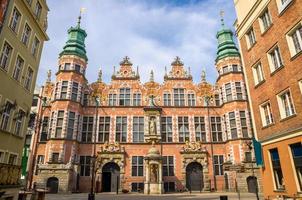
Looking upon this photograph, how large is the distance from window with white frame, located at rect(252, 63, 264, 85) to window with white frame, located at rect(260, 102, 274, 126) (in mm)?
1677

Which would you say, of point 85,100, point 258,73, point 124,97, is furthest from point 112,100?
point 258,73

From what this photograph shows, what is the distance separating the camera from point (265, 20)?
53.1ft

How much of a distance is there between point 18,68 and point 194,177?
24.5m

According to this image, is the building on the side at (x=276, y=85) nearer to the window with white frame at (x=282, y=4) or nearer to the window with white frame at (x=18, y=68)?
the window with white frame at (x=282, y=4)

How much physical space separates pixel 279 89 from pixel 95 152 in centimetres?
2472

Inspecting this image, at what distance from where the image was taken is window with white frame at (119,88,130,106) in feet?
116

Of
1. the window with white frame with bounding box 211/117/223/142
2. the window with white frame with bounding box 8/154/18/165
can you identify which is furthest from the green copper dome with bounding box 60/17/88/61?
the window with white frame with bounding box 211/117/223/142

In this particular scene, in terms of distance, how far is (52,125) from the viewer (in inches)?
1222

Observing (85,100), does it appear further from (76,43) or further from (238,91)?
(238,91)

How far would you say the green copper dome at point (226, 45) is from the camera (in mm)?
35031

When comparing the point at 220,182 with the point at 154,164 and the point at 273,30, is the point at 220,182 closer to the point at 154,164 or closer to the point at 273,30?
the point at 154,164

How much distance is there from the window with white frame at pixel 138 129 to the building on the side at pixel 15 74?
55.6 ft

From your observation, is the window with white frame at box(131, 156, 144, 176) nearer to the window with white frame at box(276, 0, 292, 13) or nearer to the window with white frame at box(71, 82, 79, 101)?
the window with white frame at box(71, 82, 79, 101)

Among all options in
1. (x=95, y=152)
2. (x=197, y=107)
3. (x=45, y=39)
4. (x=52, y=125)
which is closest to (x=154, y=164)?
(x=95, y=152)
